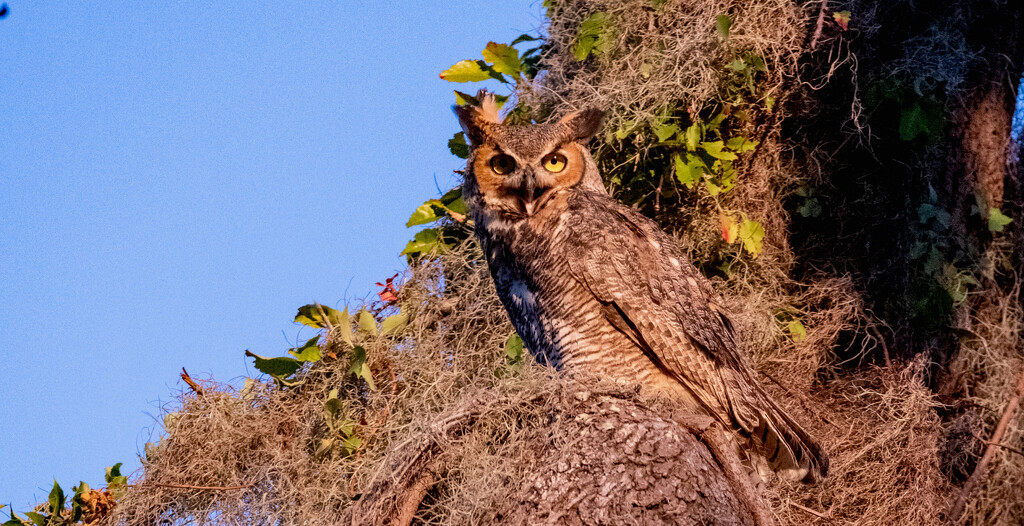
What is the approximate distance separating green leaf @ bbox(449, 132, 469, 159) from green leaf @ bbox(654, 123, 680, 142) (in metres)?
0.79

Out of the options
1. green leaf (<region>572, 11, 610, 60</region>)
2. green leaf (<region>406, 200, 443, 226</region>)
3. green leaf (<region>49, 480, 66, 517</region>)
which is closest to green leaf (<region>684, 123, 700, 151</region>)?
green leaf (<region>572, 11, 610, 60</region>)

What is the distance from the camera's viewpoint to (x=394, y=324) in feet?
12.0

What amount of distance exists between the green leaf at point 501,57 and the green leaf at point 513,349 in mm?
1126

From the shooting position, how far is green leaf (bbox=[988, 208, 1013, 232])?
294 cm

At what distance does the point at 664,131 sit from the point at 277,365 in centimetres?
181

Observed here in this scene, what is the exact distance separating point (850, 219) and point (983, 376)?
780mm

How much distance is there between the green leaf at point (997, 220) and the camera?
2938 mm

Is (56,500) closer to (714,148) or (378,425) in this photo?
(378,425)

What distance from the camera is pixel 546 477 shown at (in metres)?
2.33

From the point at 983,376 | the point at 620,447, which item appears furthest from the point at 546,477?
the point at 983,376

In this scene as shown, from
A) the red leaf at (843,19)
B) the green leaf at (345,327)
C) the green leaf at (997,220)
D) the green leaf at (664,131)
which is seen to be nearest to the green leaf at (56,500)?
the green leaf at (345,327)

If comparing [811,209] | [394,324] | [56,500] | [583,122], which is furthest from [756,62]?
[56,500]

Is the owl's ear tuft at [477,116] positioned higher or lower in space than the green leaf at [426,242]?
higher

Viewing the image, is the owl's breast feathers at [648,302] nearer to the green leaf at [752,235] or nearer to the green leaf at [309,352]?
the green leaf at [752,235]
